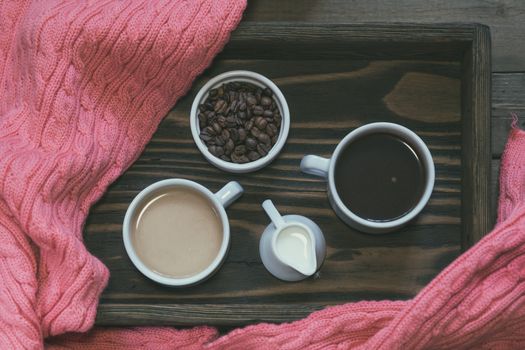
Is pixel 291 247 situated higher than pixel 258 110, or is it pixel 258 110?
pixel 258 110

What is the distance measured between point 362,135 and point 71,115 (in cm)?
34

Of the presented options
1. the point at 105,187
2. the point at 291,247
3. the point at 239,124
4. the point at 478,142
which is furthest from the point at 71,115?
the point at 478,142

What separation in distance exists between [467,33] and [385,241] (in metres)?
0.26

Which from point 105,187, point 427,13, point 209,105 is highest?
point 427,13

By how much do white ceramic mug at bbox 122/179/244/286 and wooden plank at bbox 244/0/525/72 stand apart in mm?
250

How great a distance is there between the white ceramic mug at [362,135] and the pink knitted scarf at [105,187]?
0.25ft

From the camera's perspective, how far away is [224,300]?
2.61 feet

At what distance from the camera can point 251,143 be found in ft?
2.63

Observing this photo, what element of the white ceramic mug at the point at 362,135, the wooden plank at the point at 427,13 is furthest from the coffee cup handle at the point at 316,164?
the wooden plank at the point at 427,13

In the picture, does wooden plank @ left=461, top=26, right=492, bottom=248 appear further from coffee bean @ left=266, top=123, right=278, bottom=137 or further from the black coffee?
coffee bean @ left=266, top=123, right=278, bottom=137

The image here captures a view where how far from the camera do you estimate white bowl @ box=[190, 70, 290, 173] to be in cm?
79

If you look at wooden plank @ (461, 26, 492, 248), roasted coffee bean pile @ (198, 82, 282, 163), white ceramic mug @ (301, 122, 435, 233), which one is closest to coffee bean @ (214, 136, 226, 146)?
roasted coffee bean pile @ (198, 82, 282, 163)

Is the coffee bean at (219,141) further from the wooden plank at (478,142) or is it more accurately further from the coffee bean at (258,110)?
the wooden plank at (478,142)

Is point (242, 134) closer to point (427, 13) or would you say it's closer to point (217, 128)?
point (217, 128)
